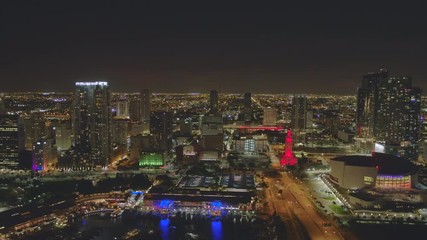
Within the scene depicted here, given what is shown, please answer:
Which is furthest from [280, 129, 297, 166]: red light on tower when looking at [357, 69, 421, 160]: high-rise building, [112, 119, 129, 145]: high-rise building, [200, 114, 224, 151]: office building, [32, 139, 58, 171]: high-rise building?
[32, 139, 58, 171]: high-rise building

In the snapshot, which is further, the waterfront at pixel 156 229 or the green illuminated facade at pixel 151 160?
the green illuminated facade at pixel 151 160

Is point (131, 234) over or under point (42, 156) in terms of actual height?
under

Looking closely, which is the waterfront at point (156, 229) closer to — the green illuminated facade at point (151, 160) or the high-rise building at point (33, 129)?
the green illuminated facade at point (151, 160)

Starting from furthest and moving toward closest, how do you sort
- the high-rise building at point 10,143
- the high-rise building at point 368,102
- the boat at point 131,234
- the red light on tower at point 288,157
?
the high-rise building at point 368,102 < the red light on tower at point 288,157 < the high-rise building at point 10,143 < the boat at point 131,234

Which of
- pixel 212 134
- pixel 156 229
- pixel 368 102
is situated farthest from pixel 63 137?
pixel 368 102

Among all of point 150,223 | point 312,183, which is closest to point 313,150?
point 312,183

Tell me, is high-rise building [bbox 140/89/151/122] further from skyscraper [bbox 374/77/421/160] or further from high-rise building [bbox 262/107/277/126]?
skyscraper [bbox 374/77/421/160]

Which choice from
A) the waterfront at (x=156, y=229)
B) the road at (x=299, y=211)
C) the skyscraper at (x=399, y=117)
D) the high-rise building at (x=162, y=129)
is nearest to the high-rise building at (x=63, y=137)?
the high-rise building at (x=162, y=129)

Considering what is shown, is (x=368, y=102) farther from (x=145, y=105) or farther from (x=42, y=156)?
(x=42, y=156)
